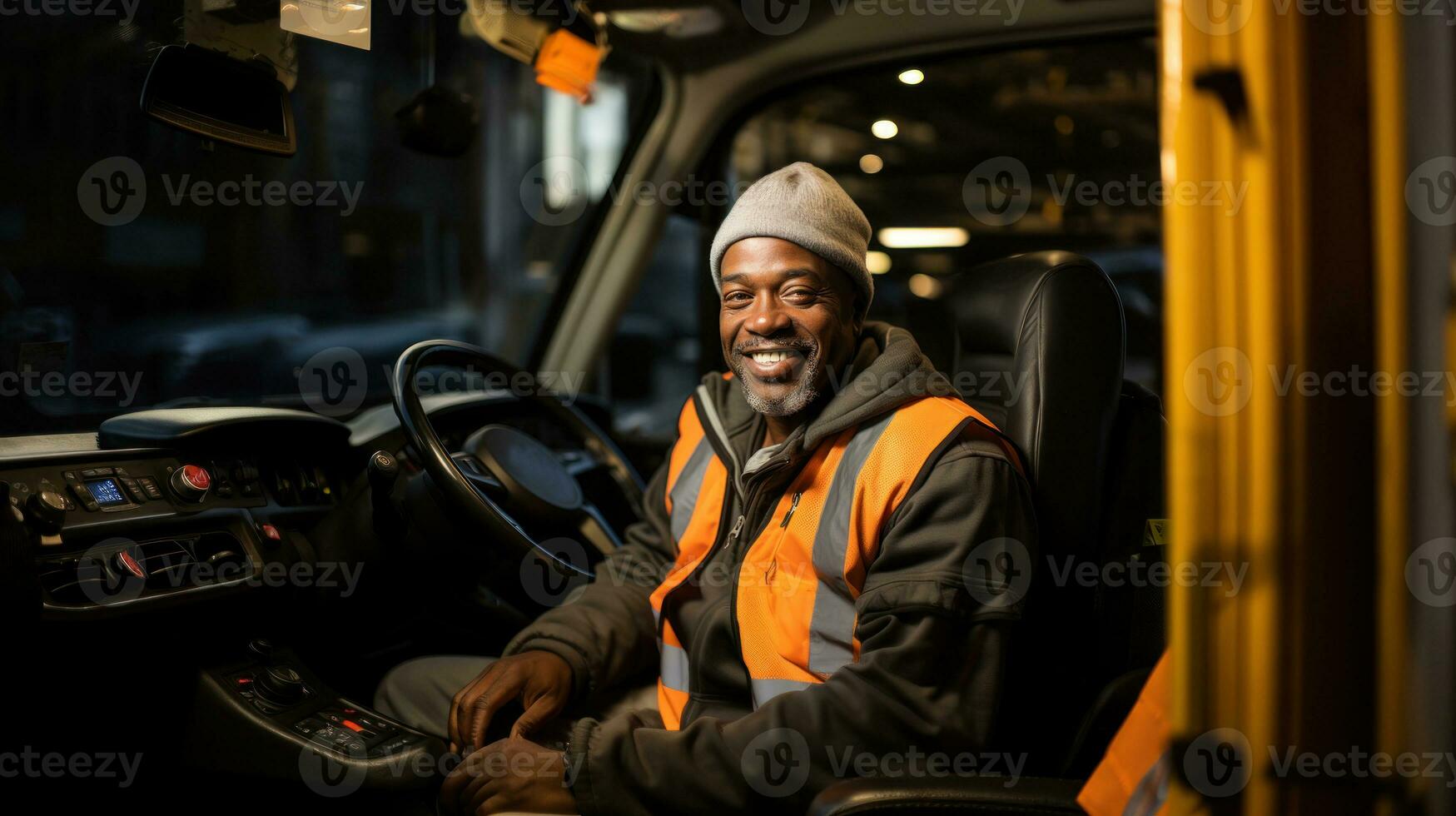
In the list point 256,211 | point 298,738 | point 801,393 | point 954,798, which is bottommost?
point 298,738

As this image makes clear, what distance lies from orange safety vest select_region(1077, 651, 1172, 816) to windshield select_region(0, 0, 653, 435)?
157 cm

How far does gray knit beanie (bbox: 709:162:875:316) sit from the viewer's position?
1584mm

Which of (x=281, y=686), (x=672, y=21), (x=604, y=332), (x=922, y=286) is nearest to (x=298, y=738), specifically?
(x=281, y=686)

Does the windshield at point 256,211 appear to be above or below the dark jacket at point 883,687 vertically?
above

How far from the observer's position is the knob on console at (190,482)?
1634 millimetres

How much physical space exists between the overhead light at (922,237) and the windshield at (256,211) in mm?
861

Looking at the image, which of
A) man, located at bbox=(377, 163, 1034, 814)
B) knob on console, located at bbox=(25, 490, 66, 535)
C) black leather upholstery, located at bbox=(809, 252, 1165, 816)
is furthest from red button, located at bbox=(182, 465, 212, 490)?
black leather upholstery, located at bbox=(809, 252, 1165, 816)

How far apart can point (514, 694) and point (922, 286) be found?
182cm

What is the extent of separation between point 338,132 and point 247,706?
4.73 ft

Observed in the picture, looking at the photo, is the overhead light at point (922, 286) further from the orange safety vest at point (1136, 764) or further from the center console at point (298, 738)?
the orange safety vest at point (1136, 764)

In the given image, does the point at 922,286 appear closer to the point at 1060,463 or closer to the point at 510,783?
the point at 1060,463

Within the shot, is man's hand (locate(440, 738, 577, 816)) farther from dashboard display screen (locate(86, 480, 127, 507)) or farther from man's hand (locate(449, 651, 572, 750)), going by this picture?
dashboard display screen (locate(86, 480, 127, 507))

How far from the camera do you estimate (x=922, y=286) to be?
115 inches

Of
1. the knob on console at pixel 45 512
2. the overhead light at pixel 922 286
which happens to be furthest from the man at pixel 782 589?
the overhead light at pixel 922 286
